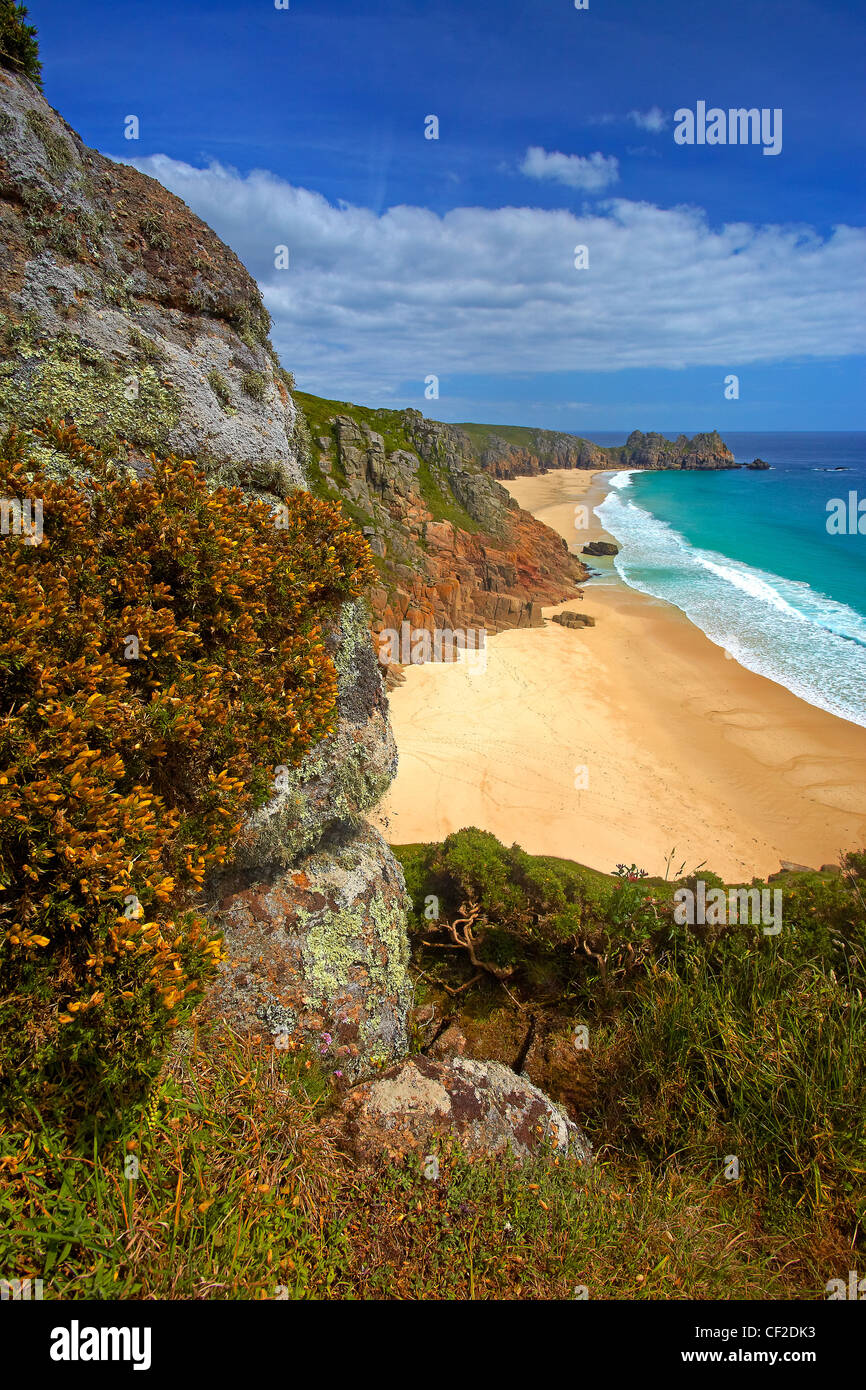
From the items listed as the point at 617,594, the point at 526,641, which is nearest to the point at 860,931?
the point at 526,641

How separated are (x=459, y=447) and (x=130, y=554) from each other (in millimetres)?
44264

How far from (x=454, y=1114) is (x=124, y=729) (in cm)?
415

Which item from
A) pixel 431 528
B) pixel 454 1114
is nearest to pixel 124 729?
pixel 454 1114

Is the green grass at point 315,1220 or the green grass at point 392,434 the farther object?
the green grass at point 392,434

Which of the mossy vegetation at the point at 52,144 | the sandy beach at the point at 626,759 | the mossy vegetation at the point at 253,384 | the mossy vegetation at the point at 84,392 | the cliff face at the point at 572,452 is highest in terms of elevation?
the cliff face at the point at 572,452

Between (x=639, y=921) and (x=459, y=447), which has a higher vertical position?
(x=459, y=447)

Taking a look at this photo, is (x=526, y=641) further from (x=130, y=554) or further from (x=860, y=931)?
(x=130, y=554)

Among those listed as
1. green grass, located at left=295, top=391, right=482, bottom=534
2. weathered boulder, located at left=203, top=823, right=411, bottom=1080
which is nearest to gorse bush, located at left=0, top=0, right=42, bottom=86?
weathered boulder, located at left=203, top=823, right=411, bottom=1080

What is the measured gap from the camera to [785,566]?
158ft

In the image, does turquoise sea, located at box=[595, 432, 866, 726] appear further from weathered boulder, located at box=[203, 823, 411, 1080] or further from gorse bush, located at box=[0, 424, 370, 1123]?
gorse bush, located at box=[0, 424, 370, 1123]

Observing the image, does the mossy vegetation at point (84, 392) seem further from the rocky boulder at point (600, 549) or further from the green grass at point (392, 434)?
the rocky boulder at point (600, 549)

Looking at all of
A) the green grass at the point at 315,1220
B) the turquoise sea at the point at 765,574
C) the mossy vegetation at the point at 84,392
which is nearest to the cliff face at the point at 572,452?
the turquoise sea at the point at 765,574

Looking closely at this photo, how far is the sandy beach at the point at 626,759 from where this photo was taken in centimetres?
1672

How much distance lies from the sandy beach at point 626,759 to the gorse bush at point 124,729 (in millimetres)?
7696
